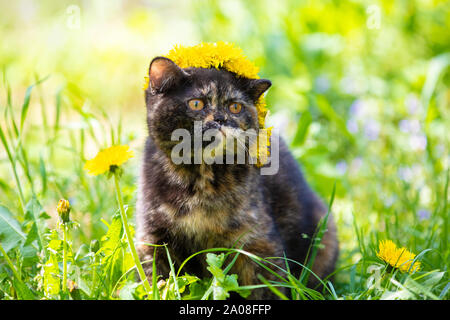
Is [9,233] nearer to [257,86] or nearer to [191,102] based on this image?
[191,102]

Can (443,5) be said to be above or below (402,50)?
above

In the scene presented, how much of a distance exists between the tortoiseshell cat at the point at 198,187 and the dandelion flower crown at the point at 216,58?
0.04m

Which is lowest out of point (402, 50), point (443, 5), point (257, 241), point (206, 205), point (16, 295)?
point (16, 295)

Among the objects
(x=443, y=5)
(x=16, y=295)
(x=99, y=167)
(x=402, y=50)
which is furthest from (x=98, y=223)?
(x=443, y=5)

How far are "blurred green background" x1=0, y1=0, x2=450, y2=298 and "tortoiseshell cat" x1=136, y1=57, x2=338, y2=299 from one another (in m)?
0.49

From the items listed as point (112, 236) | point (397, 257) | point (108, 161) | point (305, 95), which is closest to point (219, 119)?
point (108, 161)

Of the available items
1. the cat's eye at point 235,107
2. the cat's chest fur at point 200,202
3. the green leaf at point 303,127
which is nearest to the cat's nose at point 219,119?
the cat's eye at point 235,107

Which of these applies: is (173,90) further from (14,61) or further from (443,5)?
(14,61)

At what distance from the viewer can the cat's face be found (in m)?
1.88

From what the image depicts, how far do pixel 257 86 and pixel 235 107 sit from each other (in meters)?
0.17

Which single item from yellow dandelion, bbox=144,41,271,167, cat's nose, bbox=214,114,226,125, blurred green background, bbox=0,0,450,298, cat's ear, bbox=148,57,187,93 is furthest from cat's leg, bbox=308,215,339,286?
cat's ear, bbox=148,57,187,93

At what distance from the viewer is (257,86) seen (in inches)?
81.8
